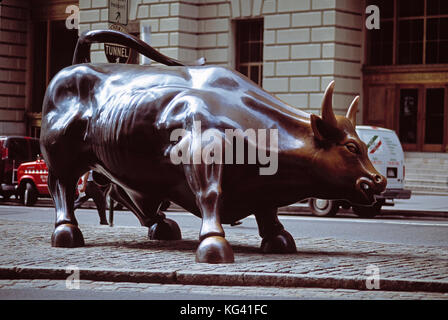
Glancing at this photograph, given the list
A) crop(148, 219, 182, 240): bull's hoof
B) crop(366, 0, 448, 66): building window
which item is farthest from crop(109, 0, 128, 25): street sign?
crop(366, 0, 448, 66): building window

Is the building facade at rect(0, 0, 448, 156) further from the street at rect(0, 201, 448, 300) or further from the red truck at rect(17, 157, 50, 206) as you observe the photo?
the street at rect(0, 201, 448, 300)

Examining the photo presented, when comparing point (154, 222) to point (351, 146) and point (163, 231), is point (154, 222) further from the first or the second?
point (351, 146)

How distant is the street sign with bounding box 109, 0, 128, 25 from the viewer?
15.2m

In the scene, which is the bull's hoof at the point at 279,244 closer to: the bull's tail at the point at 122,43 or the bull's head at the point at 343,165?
the bull's head at the point at 343,165

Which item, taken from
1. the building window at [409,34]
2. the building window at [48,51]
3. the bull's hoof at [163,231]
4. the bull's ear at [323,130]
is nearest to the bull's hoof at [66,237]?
the bull's hoof at [163,231]

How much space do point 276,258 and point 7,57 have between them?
26.7 m

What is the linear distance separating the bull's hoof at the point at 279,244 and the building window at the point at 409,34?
56.7ft

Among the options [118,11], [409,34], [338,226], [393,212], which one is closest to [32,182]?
[118,11]

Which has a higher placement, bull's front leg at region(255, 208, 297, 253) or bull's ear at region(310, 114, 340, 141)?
bull's ear at region(310, 114, 340, 141)

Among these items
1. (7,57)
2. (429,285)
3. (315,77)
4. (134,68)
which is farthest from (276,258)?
(7,57)

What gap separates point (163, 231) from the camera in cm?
1053

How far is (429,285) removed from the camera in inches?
286

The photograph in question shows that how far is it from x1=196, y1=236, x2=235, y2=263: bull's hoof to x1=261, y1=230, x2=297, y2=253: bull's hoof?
3.46ft

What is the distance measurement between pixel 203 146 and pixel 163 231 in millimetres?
2326
